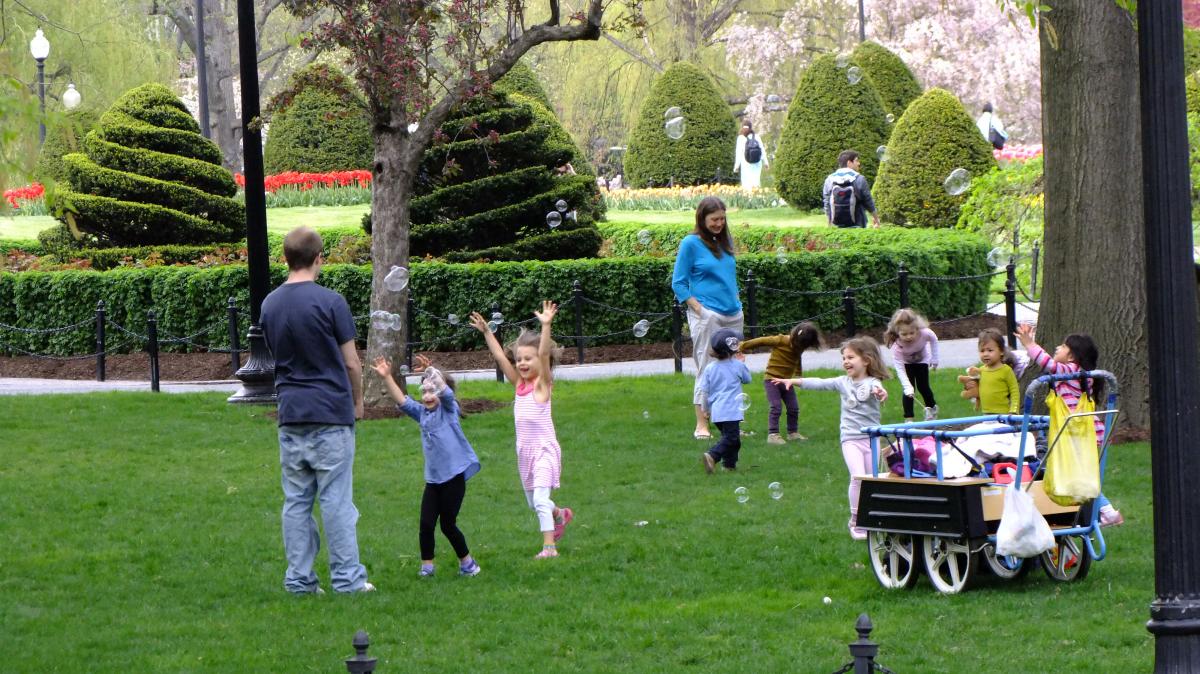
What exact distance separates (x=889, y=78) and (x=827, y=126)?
3205 millimetres

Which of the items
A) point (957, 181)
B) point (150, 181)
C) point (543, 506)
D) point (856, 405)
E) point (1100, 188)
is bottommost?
point (543, 506)

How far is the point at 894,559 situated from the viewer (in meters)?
7.35

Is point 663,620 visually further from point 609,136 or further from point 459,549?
point 609,136

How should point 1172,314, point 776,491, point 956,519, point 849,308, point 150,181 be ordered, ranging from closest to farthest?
point 1172,314 < point 956,519 < point 776,491 < point 849,308 < point 150,181

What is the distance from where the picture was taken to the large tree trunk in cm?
1127

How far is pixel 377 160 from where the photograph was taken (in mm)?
13859

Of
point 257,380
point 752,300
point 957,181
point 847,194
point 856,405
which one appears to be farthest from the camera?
point 847,194

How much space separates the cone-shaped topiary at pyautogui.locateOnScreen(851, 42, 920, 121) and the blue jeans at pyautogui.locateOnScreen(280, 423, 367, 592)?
85.5 feet

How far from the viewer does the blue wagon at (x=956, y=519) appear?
6.89 metres

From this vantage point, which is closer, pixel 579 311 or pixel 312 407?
pixel 312 407

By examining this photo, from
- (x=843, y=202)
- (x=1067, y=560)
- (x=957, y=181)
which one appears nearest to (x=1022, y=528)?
(x=1067, y=560)

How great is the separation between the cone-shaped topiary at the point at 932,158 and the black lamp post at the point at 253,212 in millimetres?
14720

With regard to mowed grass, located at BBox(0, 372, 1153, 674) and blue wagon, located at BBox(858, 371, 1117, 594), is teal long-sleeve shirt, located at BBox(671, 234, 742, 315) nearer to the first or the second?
mowed grass, located at BBox(0, 372, 1153, 674)

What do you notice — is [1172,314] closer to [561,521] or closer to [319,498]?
[319,498]
